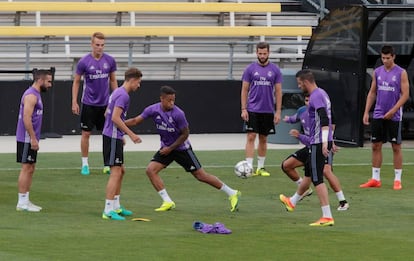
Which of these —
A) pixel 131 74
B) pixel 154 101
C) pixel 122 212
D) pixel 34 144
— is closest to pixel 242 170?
pixel 122 212

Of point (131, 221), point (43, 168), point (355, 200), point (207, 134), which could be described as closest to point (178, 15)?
point (207, 134)

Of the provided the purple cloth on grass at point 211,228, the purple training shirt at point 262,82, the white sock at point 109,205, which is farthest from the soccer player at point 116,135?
the purple training shirt at point 262,82

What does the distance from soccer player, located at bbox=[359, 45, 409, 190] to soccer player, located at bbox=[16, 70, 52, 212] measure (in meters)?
5.39

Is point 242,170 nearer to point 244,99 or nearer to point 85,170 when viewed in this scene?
point 244,99

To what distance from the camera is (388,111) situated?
17938 millimetres

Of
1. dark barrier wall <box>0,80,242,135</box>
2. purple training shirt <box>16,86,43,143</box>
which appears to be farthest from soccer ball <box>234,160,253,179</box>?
dark barrier wall <box>0,80,242,135</box>

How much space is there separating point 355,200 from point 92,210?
3715 mm

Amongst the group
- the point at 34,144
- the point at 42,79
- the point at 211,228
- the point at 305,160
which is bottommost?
the point at 211,228

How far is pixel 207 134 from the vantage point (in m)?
26.3

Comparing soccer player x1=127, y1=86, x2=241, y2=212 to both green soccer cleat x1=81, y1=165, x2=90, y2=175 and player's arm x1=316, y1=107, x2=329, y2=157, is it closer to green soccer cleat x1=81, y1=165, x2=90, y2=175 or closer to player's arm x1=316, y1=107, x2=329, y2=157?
player's arm x1=316, y1=107, x2=329, y2=157

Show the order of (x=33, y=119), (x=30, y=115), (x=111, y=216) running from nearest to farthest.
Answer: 1. (x=111, y=216)
2. (x=30, y=115)
3. (x=33, y=119)

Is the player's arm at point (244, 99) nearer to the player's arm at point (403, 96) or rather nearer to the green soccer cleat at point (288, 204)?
the player's arm at point (403, 96)

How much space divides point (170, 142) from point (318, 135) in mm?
1994

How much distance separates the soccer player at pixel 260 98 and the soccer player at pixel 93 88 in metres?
2.14
